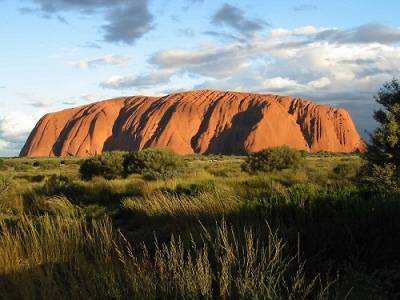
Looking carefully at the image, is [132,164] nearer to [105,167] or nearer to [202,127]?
[105,167]

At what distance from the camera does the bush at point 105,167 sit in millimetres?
35469

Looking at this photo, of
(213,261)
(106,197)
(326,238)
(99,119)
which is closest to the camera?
(213,261)

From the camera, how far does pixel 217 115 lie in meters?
150

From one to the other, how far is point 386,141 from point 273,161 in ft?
49.6

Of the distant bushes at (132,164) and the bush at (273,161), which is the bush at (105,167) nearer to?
the distant bushes at (132,164)

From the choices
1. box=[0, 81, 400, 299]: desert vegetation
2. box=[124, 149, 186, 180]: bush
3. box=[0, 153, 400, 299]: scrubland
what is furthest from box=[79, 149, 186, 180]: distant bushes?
box=[0, 153, 400, 299]: scrubland

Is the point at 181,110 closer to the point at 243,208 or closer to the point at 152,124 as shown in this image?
the point at 152,124

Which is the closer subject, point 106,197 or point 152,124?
point 106,197

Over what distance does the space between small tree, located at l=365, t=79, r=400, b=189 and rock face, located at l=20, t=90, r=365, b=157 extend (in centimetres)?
11381

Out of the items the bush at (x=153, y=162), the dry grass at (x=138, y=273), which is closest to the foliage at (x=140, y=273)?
the dry grass at (x=138, y=273)

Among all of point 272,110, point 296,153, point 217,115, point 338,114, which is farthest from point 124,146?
point 296,153

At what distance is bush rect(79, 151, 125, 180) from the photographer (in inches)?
1396

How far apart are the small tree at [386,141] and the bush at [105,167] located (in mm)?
18485

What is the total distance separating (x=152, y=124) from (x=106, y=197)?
133 m
